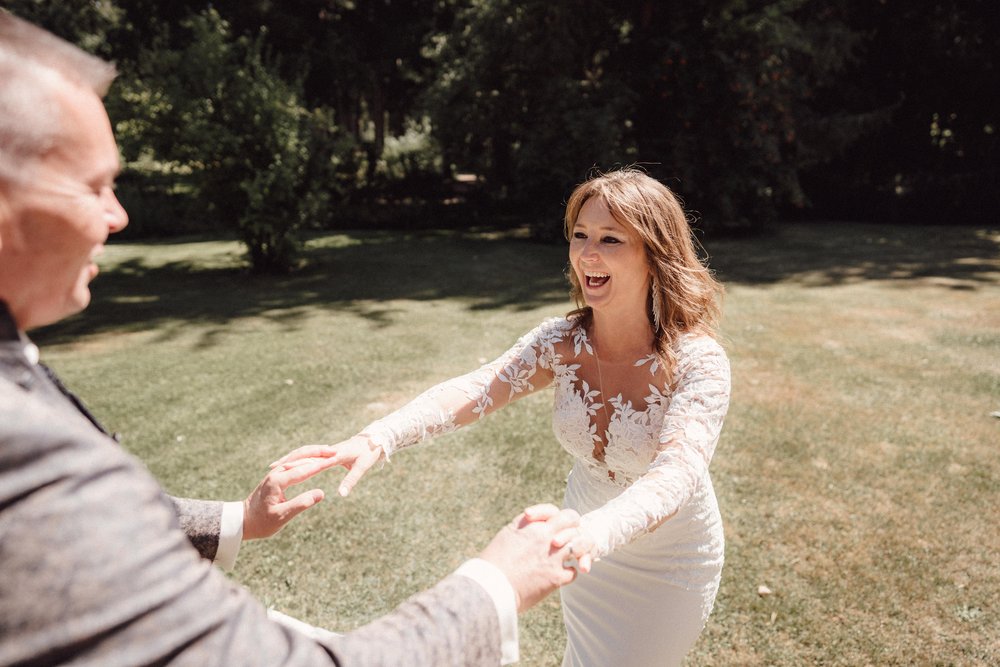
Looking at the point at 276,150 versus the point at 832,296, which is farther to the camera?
the point at 276,150

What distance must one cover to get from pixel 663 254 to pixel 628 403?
64 cm

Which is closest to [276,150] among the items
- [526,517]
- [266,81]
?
[266,81]

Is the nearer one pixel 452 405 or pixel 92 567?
pixel 92 567

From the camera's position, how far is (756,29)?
1639cm

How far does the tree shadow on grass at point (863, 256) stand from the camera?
12.4 meters

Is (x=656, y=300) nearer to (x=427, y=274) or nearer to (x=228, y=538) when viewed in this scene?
(x=228, y=538)

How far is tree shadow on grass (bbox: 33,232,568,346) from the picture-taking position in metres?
10.7

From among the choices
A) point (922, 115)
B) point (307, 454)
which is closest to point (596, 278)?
point (307, 454)

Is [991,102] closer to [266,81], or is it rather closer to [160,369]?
[266,81]

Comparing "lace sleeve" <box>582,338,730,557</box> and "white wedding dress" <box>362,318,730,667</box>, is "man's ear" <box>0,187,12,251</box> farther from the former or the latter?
"white wedding dress" <box>362,318,730,667</box>

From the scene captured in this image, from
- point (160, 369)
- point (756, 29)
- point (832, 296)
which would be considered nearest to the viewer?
point (160, 369)

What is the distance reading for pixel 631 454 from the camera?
2.54 meters

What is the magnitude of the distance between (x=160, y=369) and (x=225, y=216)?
6252 mm

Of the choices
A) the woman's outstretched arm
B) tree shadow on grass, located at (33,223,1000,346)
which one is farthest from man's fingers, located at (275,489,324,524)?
tree shadow on grass, located at (33,223,1000,346)
